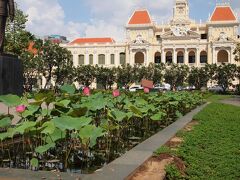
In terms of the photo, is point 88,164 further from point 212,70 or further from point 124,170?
point 212,70

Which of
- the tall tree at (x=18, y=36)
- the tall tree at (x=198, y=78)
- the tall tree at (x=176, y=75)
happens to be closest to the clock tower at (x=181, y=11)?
the tall tree at (x=176, y=75)

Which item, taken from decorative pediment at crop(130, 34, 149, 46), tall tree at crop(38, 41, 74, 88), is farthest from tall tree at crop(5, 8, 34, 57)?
decorative pediment at crop(130, 34, 149, 46)

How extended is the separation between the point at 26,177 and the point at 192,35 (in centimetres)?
8262

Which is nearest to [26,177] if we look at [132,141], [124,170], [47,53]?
[124,170]

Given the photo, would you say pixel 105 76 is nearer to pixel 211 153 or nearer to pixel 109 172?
pixel 211 153

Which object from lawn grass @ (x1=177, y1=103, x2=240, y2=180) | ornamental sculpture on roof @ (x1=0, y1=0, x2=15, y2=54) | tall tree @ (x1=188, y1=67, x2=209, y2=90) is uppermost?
ornamental sculpture on roof @ (x1=0, y1=0, x2=15, y2=54)

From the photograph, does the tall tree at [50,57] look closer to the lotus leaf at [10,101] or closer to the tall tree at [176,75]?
the tall tree at [176,75]

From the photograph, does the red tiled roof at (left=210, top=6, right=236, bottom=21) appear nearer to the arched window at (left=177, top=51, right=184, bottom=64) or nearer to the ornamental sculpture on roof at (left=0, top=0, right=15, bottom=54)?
the arched window at (left=177, top=51, right=184, bottom=64)

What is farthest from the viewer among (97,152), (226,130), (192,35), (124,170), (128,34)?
(128,34)

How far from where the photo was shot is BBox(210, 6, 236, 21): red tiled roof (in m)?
88.0

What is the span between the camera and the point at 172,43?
8512 cm

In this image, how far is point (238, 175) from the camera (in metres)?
5.30

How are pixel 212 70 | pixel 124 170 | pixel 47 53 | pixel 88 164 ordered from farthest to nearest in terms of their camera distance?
pixel 212 70 → pixel 47 53 → pixel 88 164 → pixel 124 170

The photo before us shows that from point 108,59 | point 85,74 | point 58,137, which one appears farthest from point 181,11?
point 58,137
